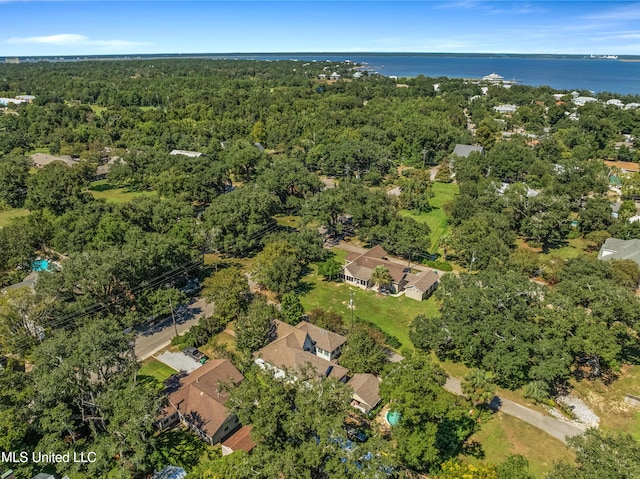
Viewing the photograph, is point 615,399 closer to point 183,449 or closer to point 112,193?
point 183,449

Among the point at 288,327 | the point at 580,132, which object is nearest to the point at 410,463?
the point at 288,327

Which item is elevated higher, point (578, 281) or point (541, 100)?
point (541, 100)

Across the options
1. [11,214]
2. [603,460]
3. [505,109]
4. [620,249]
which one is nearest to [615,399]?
[603,460]

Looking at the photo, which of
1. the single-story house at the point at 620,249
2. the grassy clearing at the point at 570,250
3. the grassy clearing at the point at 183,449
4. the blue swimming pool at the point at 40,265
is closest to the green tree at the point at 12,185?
the blue swimming pool at the point at 40,265

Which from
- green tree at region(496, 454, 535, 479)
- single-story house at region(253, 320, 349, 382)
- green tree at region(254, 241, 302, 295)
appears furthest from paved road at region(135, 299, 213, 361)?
green tree at region(496, 454, 535, 479)

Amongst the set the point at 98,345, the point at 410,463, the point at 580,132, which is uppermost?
the point at 580,132

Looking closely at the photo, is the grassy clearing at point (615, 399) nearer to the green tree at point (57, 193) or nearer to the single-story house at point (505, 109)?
the green tree at point (57, 193)

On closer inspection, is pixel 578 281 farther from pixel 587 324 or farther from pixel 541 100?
pixel 541 100
